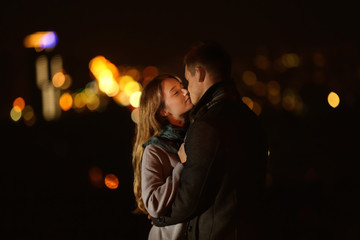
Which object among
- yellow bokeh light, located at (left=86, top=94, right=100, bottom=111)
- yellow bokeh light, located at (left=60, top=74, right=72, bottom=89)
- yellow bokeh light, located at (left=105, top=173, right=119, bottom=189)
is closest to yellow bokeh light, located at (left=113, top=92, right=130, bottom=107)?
yellow bokeh light, located at (left=86, top=94, right=100, bottom=111)

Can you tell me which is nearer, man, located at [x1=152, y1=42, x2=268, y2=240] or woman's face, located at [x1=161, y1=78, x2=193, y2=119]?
man, located at [x1=152, y1=42, x2=268, y2=240]

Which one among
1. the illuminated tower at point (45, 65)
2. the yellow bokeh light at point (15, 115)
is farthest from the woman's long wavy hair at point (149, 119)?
the yellow bokeh light at point (15, 115)

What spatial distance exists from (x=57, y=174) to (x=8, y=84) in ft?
243

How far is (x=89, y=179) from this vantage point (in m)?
14.1

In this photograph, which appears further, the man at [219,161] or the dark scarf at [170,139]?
the dark scarf at [170,139]

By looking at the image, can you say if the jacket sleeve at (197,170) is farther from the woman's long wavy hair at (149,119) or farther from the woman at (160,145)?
the woman's long wavy hair at (149,119)

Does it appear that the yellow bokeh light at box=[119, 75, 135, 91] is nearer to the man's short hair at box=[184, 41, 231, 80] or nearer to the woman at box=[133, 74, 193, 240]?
the woman at box=[133, 74, 193, 240]

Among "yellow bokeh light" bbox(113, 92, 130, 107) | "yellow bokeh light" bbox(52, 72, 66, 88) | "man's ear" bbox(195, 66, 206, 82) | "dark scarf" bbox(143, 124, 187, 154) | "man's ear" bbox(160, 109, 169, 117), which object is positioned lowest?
"yellow bokeh light" bbox(113, 92, 130, 107)

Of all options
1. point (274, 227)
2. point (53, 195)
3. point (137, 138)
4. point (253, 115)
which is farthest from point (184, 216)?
point (53, 195)

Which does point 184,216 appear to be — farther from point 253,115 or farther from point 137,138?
point 137,138

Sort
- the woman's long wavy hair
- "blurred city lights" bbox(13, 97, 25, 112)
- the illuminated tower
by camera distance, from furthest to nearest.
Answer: "blurred city lights" bbox(13, 97, 25, 112), the illuminated tower, the woman's long wavy hair

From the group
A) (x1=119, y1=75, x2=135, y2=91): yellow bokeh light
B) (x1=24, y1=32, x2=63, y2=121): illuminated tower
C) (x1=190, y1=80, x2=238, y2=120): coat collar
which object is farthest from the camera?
(x1=119, y1=75, x2=135, y2=91): yellow bokeh light

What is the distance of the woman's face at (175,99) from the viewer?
387 cm

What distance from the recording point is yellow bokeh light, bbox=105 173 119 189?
12531 millimetres
